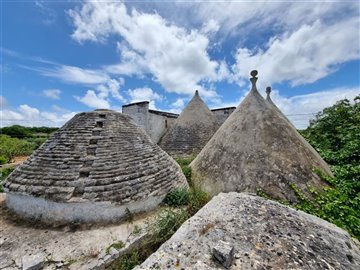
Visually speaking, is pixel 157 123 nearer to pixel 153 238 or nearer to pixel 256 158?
pixel 256 158

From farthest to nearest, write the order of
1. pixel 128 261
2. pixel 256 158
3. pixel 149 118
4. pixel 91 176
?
pixel 149 118 < pixel 256 158 < pixel 91 176 < pixel 128 261

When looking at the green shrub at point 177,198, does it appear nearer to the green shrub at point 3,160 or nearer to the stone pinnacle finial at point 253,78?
the stone pinnacle finial at point 253,78

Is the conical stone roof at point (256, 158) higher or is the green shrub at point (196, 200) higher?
the conical stone roof at point (256, 158)

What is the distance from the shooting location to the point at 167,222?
5.42 metres

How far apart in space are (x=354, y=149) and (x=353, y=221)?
226 inches

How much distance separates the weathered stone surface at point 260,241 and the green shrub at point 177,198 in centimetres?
190

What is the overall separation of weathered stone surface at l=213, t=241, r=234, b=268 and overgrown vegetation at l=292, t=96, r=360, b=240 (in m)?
3.59

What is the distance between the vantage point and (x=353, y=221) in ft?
17.1

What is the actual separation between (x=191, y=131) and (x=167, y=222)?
33.5 feet

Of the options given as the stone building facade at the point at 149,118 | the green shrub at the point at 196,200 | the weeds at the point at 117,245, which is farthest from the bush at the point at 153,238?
the stone building facade at the point at 149,118

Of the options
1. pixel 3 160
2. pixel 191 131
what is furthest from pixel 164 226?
pixel 3 160

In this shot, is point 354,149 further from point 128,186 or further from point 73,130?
point 73,130

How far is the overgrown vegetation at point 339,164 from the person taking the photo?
18.0 feet

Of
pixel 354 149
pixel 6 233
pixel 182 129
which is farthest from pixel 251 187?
pixel 182 129
